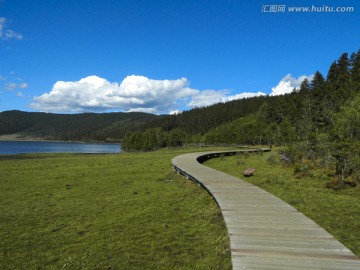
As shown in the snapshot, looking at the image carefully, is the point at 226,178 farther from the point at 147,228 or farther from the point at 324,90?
the point at 324,90

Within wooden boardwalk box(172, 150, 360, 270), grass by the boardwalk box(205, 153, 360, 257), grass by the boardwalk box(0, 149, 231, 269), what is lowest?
grass by the boardwalk box(0, 149, 231, 269)

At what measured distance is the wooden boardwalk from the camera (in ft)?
19.3

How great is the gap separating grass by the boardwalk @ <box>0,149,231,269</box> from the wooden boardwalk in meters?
0.65

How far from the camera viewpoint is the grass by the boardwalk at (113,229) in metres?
7.59

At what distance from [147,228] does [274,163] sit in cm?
2136

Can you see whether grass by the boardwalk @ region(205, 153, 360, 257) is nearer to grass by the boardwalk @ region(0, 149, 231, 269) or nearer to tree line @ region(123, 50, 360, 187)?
tree line @ region(123, 50, 360, 187)

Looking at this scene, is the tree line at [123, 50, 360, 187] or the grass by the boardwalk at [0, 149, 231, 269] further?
the tree line at [123, 50, 360, 187]

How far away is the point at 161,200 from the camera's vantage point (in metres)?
14.3

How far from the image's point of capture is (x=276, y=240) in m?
7.08

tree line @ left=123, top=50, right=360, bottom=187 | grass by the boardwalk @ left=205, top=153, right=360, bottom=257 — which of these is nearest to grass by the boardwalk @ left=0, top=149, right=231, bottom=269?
grass by the boardwalk @ left=205, top=153, right=360, bottom=257

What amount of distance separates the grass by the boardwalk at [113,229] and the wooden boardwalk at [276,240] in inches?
25.7

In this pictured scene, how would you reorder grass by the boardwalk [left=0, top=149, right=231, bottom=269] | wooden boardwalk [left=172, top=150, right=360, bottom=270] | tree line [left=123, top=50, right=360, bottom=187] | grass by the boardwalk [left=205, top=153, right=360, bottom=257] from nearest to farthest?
wooden boardwalk [left=172, top=150, right=360, bottom=270]
grass by the boardwalk [left=0, top=149, right=231, bottom=269]
grass by the boardwalk [left=205, top=153, right=360, bottom=257]
tree line [left=123, top=50, right=360, bottom=187]

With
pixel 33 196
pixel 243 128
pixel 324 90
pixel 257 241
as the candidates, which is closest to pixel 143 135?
pixel 243 128

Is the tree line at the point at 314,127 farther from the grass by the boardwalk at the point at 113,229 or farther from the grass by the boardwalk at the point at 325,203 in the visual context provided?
the grass by the boardwalk at the point at 113,229
